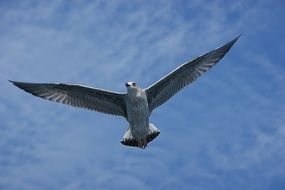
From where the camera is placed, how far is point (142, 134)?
18484mm

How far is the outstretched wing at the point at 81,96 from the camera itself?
18.8 m

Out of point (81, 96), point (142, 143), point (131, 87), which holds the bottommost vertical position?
point (142, 143)

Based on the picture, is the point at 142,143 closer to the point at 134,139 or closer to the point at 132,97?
the point at 134,139

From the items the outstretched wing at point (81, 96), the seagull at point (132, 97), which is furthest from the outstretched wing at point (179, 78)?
the outstretched wing at point (81, 96)

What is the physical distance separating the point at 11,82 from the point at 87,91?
2.33 metres

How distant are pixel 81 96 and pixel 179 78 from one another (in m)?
3.11

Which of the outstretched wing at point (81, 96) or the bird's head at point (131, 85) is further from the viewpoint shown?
the outstretched wing at point (81, 96)

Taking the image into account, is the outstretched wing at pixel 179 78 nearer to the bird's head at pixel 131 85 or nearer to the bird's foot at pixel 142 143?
the bird's head at pixel 131 85

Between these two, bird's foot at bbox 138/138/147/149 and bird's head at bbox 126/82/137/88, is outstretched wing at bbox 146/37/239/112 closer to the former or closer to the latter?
bird's head at bbox 126/82/137/88

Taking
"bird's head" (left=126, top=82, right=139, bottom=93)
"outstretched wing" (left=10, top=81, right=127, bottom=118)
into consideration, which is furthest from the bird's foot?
"bird's head" (left=126, top=82, right=139, bottom=93)

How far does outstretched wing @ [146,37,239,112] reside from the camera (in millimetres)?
18984

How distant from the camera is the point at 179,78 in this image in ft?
63.3

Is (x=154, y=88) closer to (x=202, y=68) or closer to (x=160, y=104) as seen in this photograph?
(x=160, y=104)

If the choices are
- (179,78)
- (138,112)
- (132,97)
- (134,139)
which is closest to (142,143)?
(134,139)
